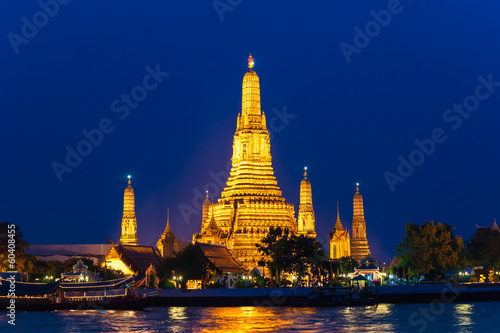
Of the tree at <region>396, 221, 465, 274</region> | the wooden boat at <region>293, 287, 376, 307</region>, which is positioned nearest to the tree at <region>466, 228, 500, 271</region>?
the tree at <region>396, 221, 465, 274</region>

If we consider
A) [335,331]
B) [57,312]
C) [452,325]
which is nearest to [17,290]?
[57,312]

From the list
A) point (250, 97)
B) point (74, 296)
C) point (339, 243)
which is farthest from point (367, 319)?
point (339, 243)

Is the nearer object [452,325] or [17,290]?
[452,325]

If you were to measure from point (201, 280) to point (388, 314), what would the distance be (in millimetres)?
26559

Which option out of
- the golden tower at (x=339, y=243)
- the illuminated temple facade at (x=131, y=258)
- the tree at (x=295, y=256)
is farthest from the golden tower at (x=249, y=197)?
the tree at (x=295, y=256)

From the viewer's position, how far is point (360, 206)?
148 meters

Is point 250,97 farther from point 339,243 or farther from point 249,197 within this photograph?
point 339,243

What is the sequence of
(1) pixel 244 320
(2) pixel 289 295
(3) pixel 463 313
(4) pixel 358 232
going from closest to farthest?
(1) pixel 244 320 < (3) pixel 463 313 < (2) pixel 289 295 < (4) pixel 358 232

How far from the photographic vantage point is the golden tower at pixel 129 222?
126m

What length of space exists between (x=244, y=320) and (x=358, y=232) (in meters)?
77.5

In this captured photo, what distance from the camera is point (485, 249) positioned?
4193 inches

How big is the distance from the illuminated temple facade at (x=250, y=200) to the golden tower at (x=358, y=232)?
2244 centimetres

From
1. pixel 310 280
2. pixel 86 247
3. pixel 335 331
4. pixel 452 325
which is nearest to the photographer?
pixel 335 331

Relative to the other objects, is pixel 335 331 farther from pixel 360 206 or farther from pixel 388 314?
pixel 360 206
